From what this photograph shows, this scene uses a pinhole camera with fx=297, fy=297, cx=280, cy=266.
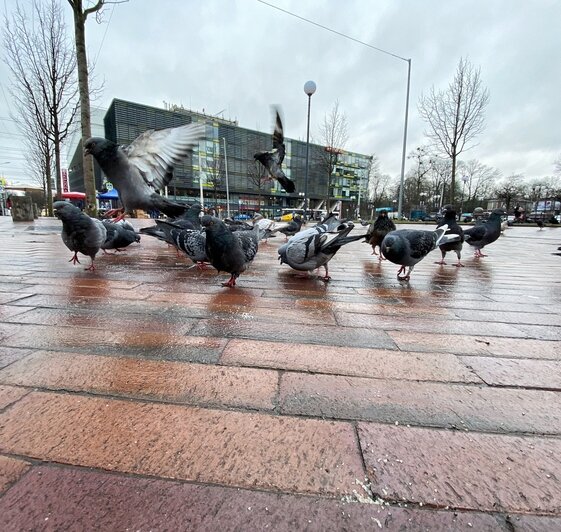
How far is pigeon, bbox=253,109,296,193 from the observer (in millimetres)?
8633

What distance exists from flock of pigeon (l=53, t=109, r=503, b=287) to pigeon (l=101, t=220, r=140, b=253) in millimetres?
18

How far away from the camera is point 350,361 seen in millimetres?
1654

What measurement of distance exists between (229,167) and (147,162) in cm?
5173

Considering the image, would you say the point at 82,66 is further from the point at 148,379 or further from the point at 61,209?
the point at 148,379

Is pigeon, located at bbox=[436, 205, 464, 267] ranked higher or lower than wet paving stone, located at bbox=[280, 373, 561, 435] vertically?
higher

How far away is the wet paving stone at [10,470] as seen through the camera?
33.4 inches

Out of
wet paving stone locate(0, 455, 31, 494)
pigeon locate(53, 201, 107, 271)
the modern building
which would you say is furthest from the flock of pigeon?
the modern building

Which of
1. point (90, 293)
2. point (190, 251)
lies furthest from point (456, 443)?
point (190, 251)

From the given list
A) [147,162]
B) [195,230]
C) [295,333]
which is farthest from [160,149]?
[295,333]

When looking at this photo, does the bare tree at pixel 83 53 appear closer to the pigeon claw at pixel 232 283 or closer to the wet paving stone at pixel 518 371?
the pigeon claw at pixel 232 283

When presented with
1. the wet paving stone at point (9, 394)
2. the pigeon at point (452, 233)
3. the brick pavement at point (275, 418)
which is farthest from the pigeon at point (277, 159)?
the wet paving stone at point (9, 394)

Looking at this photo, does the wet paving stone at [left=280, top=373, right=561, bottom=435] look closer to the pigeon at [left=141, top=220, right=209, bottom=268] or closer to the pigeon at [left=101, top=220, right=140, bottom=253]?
the pigeon at [left=141, top=220, right=209, bottom=268]

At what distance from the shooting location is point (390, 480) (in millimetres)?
903

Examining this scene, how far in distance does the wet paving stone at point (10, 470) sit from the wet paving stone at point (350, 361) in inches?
33.5
